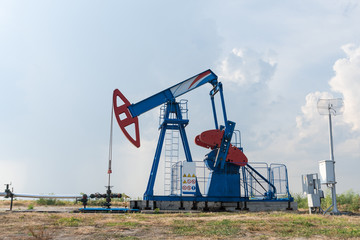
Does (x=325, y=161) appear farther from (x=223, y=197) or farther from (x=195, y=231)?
(x=195, y=231)

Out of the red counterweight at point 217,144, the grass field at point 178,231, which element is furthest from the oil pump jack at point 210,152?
the grass field at point 178,231

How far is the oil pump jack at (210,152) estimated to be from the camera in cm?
1325

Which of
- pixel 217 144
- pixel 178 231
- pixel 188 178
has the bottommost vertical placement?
pixel 178 231

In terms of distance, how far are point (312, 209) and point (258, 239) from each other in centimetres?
718

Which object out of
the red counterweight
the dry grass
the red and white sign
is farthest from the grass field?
the red counterweight

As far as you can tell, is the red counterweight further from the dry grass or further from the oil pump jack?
the dry grass

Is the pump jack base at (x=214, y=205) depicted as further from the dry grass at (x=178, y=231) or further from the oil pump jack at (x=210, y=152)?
the dry grass at (x=178, y=231)

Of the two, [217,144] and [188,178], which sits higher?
[217,144]

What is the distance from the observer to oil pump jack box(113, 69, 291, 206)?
13250 millimetres

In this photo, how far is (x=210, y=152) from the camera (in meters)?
13.8

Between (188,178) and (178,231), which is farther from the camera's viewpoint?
(188,178)

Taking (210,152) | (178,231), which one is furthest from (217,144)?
(178,231)

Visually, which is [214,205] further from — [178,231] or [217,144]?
[178,231]

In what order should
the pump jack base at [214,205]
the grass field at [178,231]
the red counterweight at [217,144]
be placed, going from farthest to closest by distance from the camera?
the red counterweight at [217,144] → the pump jack base at [214,205] → the grass field at [178,231]
